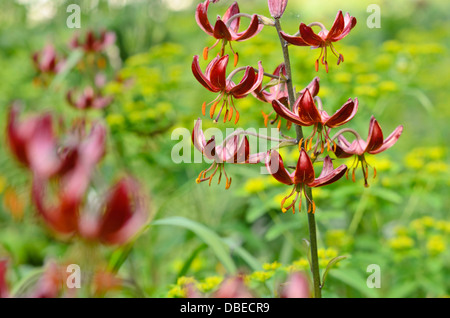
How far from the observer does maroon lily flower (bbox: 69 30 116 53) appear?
1.87 m

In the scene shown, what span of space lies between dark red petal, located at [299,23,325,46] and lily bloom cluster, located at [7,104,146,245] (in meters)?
0.36

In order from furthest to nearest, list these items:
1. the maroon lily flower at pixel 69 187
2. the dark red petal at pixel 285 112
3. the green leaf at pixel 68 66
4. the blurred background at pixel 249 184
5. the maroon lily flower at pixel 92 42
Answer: the maroon lily flower at pixel 92 42
the green leaf at pixel 68 66
the blurred background at pixel 249 184
the dark red petal at pixel 285 112
the maroon lily flower at pixel 69 187

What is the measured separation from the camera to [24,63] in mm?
3404

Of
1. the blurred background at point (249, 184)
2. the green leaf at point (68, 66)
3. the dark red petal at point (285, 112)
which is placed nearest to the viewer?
the dark red petal at point (285, 112)

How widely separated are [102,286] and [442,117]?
2.87m

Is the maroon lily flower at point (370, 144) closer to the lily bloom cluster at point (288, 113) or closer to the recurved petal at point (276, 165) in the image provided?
the lily bloom cluster at point (288, 113)

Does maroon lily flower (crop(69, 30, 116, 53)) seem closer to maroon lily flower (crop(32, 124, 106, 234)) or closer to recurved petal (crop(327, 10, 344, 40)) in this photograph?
recurved petal (crop(327, 10, 344, 40))

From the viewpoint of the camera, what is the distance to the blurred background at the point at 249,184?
123 centimetres

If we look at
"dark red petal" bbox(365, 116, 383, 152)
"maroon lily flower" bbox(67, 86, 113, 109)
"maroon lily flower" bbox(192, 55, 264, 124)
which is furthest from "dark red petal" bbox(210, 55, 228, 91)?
"maroon lily flower" bbox(67, 86, 113, 109)

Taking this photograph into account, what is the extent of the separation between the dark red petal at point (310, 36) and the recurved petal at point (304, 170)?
0.15 metres

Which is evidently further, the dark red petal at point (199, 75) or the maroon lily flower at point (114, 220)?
the dark red petal at point (199, 75)

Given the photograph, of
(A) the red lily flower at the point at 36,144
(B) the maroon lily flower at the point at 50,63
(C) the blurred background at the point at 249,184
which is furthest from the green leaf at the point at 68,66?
(A) the red lily flower at the point at 36,144
